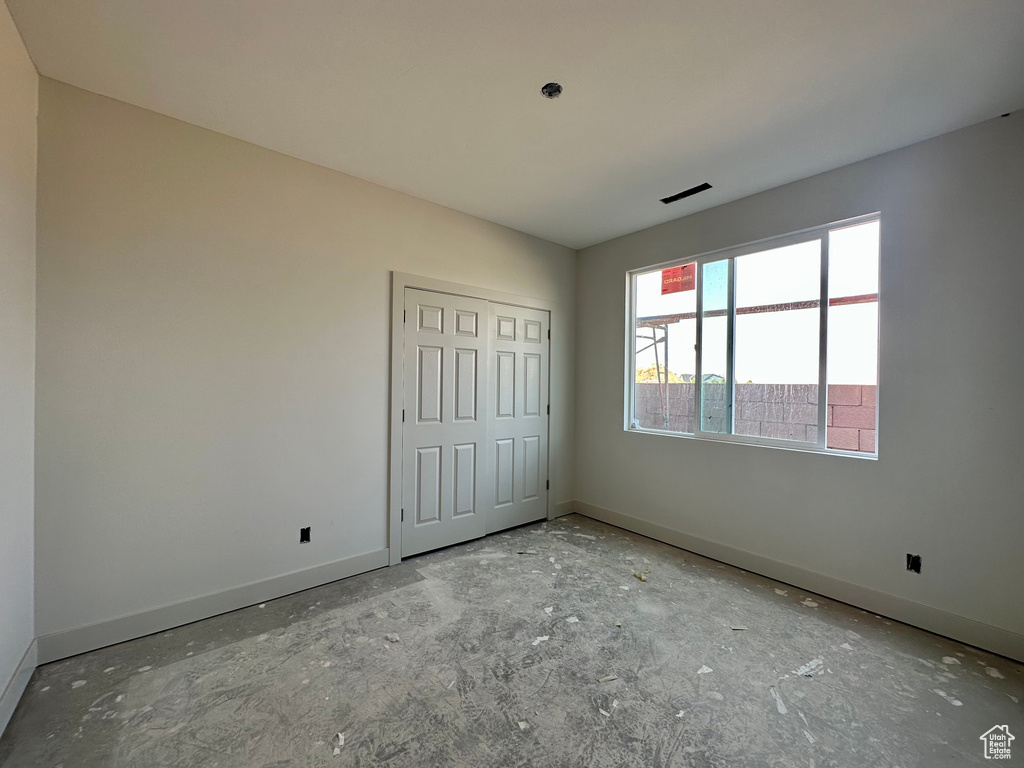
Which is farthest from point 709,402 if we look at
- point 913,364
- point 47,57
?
point 47,57

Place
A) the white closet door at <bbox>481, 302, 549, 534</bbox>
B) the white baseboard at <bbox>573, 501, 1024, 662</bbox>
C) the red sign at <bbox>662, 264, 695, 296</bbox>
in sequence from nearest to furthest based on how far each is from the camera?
1. the white baseboard at <bbox>573, 501, 1024, 662</bbox>
2. the red sign at <bbox>662, 264, 695, 296</bbox>
3. the white closet door at <bbox>481, 302, 549, 534</bbox>

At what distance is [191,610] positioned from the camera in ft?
7.71

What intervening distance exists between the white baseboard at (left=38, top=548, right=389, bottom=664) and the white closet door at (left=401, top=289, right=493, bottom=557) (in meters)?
0.46

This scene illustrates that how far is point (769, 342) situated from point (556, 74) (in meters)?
2.38

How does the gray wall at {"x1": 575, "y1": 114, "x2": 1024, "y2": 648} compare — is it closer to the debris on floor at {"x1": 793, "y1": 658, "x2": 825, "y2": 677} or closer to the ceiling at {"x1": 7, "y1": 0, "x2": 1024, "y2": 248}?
the ceiling at {"x1": 7, "y1": 0, "x2": 1024, "y2": 248}

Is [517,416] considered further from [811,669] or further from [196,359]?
[811,669]

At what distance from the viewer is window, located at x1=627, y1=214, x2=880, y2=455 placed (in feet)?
8.96

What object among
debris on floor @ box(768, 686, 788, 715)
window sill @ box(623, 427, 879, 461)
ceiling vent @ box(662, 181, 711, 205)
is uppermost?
ceiling vent @ box(662, 181, 711, 205)

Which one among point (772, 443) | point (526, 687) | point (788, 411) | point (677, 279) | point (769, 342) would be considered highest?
point (677, 279)

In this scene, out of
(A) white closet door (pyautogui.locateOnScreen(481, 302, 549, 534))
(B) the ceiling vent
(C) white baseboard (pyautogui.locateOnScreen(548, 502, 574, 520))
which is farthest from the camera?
(C) white baseboard (pyautogui.locateOnScreen(548, 502, 574, 520))

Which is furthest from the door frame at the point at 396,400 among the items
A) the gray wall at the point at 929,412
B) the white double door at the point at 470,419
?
the gray wall at the point at 929,412

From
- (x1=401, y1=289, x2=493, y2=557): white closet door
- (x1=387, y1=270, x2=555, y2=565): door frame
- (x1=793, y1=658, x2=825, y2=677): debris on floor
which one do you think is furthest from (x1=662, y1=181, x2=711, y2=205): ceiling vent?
(x1=793, y1=658, x2=825, y2=677): debris on floor

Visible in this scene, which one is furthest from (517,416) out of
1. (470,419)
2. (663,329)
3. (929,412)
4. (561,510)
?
(929,412)

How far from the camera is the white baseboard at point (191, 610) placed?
204 cm
